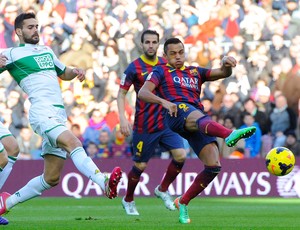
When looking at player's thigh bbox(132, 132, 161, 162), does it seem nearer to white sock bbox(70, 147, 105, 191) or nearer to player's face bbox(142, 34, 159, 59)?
player's face bbox(142, 34, 159, 59)

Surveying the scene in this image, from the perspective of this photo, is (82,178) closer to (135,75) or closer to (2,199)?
(135,75)

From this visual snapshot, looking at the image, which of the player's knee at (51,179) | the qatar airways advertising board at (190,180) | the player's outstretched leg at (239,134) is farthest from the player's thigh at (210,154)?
the qatar airways advertising board at (190,180)

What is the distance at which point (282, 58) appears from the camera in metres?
21.1

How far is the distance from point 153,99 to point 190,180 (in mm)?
9056

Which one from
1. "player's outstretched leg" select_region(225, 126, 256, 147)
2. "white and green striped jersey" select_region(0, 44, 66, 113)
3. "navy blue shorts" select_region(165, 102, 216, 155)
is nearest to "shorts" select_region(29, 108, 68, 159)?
"white and green striped jersey" select_region(0, 44, 66, 113)

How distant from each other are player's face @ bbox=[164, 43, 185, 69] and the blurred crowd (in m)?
8.09

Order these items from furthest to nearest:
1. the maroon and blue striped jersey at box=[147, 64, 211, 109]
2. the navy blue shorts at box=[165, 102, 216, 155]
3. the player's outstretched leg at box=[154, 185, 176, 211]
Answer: the player's outstretched leg at box=[154, 185, 176, 211], the maroon and blue striped jersey at box=[147, 64, 211, 109], the navy blue shorts at box=[165, 102, 216, 155]

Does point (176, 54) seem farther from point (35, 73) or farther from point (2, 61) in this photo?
point (2, 61)

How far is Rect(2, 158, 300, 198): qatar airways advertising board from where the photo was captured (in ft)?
65.9

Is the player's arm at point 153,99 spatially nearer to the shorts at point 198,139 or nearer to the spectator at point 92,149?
the shorts at point 198,139

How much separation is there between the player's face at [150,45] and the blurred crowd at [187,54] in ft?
19.8

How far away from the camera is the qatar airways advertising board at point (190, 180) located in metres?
20.1

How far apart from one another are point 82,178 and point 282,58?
5.21m

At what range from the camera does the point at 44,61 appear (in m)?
11.4
